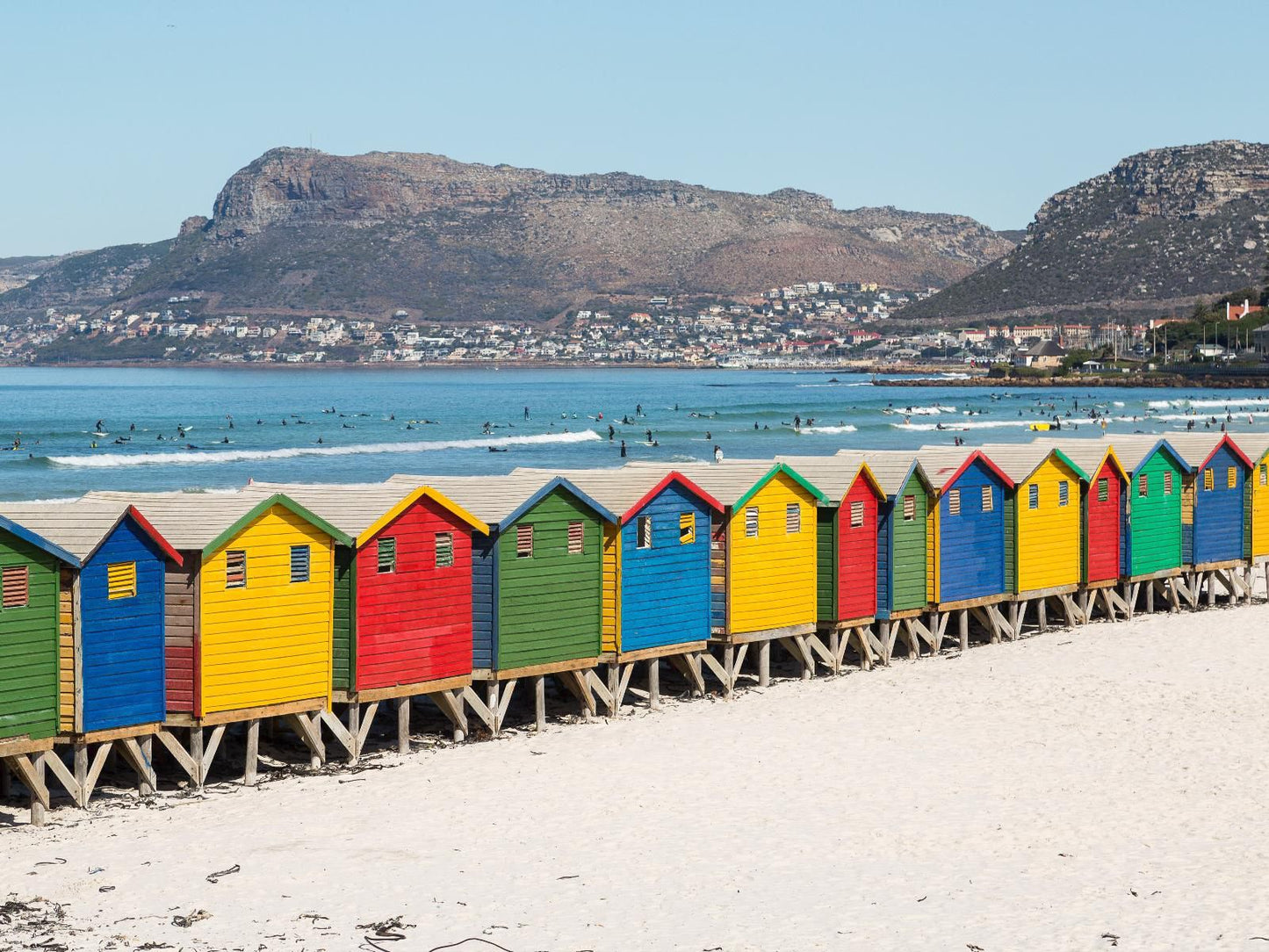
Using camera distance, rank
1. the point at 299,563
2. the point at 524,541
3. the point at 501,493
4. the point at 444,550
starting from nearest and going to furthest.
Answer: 1. the point at 299,563
2. the point at 444,550
3. the point at 524,541
4. the point at 501,493

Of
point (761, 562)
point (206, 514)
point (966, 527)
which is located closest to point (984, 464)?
point (966, 527)

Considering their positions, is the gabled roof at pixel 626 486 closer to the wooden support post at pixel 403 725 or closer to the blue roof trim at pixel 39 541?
the wooden support post at pixel 403 725

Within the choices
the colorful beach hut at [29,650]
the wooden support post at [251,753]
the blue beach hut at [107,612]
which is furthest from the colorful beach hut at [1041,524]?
the colorful beach hut at [29,650]

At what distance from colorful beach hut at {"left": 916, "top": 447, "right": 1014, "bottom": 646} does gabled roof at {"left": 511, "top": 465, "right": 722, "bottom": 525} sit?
4.77m

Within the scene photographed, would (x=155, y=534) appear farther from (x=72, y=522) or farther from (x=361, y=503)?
(x=361, y=503)

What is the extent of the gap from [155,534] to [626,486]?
281 inches

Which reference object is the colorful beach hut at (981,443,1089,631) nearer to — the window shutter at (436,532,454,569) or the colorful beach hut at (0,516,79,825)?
the window shutter at (436,532,454,569)

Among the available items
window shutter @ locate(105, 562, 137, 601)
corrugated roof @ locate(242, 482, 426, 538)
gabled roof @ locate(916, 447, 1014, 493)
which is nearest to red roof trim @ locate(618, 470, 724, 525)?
corrugated roof @ locate(242, 482, 426, 538)

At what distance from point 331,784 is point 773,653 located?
9.93m

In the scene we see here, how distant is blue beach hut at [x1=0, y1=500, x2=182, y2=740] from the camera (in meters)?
17.8

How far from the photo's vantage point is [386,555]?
67.6ft

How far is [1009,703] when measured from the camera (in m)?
23.7

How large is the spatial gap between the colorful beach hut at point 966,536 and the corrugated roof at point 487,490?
731cm

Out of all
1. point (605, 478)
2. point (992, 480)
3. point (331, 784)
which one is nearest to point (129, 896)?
point (331, 784)
